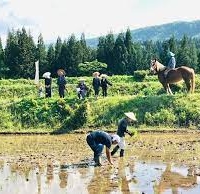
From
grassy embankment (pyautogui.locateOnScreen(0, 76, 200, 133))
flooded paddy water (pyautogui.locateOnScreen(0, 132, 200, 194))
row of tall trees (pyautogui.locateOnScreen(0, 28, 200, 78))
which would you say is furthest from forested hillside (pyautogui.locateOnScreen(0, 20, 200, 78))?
flooded paddy water (pyautogui.locateOnScreen(0, 132, 200, 194))

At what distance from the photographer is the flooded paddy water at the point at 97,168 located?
41.3ft

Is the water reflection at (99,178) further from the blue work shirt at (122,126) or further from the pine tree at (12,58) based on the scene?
the pine tree at (12,58)

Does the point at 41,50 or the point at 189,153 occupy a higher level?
the point at 41,50

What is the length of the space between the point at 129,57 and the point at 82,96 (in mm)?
52242

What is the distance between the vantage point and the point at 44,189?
40.8ft

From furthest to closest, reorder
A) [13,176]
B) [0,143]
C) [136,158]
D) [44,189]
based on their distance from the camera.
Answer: [0,143]
[136,158]
[13,176]
[44,189]

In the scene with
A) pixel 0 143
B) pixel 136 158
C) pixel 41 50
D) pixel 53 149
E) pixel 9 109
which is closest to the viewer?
pixel 136 158

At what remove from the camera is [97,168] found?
15.2m

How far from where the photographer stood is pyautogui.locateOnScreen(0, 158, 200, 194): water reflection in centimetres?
1238

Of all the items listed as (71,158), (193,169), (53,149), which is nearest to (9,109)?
(53,149)

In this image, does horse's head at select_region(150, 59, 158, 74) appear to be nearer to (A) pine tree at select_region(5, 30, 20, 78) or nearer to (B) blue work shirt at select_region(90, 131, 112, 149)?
(B) blue work shirt at select_region(90, 131, 112, 149)

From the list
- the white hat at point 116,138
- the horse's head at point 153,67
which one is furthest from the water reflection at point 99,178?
the horse's head at point 153,67

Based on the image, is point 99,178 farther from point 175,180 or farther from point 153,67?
point 153,67

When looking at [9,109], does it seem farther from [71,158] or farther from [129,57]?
[129,57]
